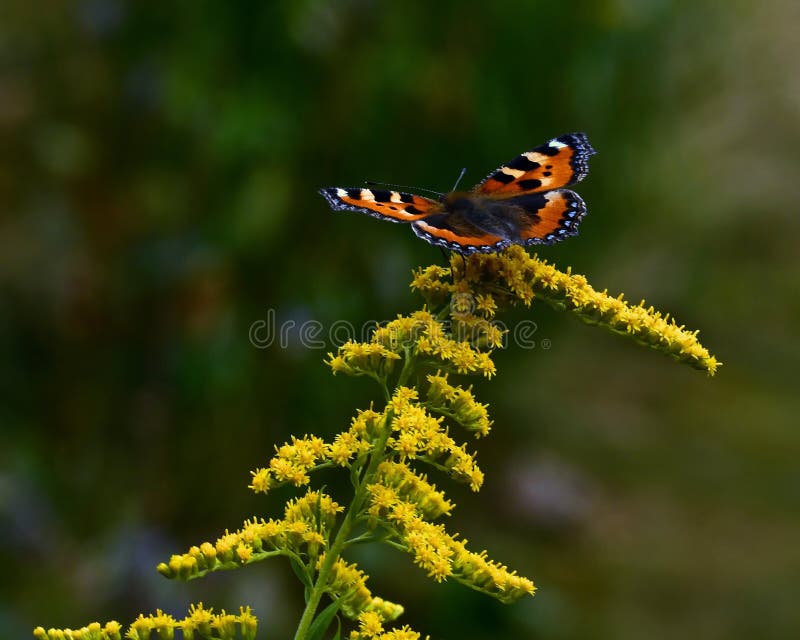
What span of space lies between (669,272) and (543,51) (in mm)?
5282

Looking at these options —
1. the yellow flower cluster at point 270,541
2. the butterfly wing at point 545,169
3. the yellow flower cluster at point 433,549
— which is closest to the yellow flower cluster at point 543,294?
the yellow flower cluster at point 433,549

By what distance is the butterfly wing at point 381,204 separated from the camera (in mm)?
2822

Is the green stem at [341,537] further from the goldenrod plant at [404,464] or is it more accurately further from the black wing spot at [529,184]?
the black wing spot at [529,184]

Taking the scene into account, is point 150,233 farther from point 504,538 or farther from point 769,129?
point 769,129

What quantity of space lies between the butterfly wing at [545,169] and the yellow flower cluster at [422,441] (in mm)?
1232

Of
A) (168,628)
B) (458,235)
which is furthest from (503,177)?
(168,628)

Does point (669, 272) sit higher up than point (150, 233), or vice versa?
point (669, 272)

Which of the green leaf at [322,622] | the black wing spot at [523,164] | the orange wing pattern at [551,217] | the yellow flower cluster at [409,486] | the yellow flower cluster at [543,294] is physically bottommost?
the green leaf at [322,622]

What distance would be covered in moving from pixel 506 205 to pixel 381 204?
549mm

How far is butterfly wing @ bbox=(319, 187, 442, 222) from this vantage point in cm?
282

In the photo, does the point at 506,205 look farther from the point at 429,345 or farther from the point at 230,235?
the point at 230,235

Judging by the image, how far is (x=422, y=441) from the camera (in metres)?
2.35

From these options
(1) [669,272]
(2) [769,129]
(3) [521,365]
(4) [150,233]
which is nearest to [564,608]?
(3) [521,365]

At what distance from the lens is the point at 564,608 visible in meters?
6.75
